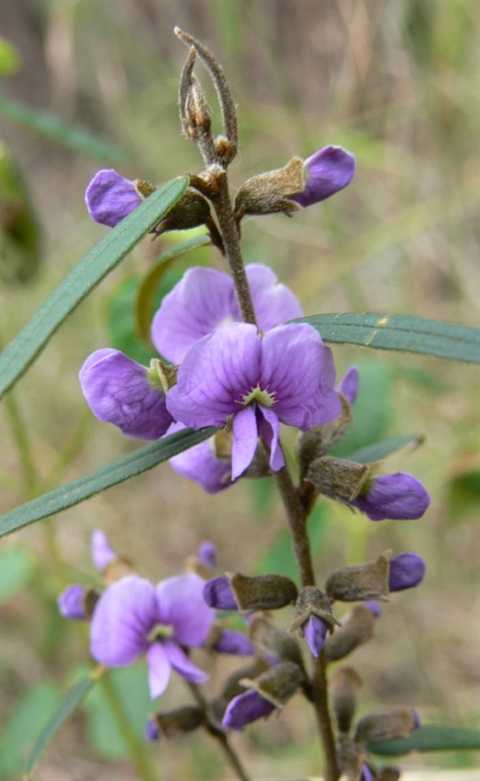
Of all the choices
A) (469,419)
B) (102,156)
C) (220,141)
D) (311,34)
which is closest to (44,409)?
(469,419)

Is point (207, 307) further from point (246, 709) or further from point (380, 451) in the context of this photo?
point (246, 709)

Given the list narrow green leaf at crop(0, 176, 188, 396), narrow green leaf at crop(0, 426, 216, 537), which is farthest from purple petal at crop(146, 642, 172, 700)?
narrow green leaf at crop(0, 176, 188, 396)

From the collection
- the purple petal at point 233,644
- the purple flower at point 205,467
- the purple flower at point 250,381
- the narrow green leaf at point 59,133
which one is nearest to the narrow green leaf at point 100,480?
the purple flower at point 250,381

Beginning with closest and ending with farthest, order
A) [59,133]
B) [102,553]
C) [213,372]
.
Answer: [213,372] → [102,553] → [59,133]

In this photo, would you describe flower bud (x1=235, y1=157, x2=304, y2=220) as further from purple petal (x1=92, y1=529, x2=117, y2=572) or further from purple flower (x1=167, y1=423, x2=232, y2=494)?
purple petal (x1=92, y1=529, x2=117, y2=572)

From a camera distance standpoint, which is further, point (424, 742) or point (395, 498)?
point (424, 742)

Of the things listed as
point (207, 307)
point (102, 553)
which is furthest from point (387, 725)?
point (207, 307)

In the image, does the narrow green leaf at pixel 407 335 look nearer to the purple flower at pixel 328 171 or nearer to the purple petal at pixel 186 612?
the purple flower at pixel 328 171
